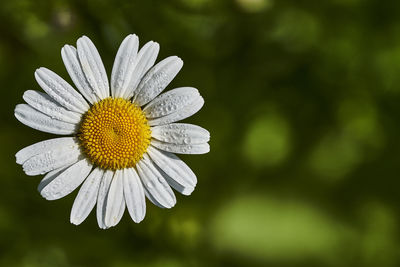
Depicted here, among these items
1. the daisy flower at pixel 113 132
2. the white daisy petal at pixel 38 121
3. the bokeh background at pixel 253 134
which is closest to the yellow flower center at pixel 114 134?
the daisy flower at pixel 113 132

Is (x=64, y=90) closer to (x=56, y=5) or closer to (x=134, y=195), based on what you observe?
(x=134, y=195)

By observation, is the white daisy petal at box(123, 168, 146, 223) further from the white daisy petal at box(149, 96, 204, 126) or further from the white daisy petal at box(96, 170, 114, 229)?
the white daisy petal at box(149, 96, 204, 126)

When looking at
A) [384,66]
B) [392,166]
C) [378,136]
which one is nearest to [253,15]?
[384,66]

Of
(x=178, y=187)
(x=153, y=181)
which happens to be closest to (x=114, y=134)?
(x=153, y=181)

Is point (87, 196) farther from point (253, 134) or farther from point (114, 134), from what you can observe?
point (253, 134)

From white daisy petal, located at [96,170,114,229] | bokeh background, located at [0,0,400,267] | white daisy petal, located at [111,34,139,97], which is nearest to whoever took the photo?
white daisy petal, located at [111,34,139,97]

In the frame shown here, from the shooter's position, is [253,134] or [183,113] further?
[253,134]

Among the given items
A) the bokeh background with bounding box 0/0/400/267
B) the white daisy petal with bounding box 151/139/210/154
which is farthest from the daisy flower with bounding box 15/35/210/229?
the bokeh background with bounding box 0/0/400/267
